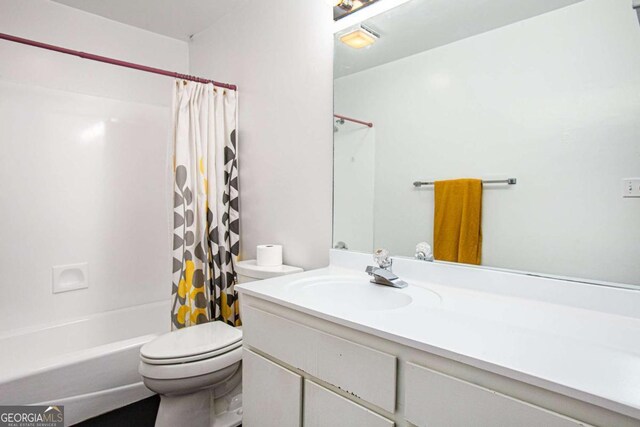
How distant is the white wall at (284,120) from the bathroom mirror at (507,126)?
175mm

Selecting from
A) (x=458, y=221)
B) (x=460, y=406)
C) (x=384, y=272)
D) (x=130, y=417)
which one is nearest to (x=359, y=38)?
(x=458, y=221)

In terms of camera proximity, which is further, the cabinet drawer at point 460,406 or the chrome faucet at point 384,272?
the chrome faucet at point 384,272

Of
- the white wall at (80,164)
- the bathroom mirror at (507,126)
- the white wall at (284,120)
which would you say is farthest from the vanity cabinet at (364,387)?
the white wall at (80,164)

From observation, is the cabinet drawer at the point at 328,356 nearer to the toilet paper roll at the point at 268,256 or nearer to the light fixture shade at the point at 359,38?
the toilet paper roll at the point at 268,256

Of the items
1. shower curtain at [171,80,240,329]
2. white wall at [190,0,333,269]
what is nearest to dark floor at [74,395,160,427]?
shower curtain at [171,80,240,329]

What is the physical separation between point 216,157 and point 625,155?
1.82m

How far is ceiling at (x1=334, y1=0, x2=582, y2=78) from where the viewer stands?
3.66 ft

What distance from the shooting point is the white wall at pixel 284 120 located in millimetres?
1702

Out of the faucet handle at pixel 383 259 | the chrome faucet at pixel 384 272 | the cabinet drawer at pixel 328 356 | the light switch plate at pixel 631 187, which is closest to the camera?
the cabinet drawer at pixel 328 356

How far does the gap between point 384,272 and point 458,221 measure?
330 mm

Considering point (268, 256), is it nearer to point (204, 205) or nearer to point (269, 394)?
point (204, 205)

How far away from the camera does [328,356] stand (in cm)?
91

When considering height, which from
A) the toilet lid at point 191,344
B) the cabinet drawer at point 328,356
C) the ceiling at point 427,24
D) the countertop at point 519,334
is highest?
the ceiling at point 427,24

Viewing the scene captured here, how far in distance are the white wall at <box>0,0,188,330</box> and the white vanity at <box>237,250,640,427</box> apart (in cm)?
163
